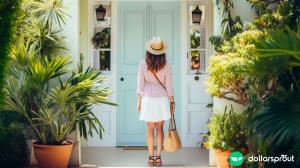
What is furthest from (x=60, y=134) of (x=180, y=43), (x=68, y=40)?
(x=180, y=43)

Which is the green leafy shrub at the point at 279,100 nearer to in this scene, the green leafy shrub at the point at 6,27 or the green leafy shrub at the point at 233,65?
the green leafy shrub at the point at 233,65

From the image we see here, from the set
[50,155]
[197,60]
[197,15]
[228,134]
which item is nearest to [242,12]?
[197,15]

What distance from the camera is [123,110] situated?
9906 mm

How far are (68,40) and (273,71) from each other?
366cm

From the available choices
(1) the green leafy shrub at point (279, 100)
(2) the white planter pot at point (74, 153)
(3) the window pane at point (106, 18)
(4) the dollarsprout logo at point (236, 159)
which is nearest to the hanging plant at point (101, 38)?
(3) the window pane at point (106, 18)

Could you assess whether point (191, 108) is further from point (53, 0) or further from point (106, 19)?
point (53, 0)

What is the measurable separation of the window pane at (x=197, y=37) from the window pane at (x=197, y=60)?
0.12 m

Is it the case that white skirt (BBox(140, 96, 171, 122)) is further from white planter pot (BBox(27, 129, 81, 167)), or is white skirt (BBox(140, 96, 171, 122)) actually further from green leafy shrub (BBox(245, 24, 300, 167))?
green leafy shrub (BBox(245, 24, 300, 167))

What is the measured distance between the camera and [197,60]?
9.86m

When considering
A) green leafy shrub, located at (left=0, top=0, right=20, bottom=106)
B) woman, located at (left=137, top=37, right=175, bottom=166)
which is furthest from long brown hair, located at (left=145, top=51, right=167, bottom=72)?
green leafy shrub, located at (left=0, top=0, right=20, bottom=106)

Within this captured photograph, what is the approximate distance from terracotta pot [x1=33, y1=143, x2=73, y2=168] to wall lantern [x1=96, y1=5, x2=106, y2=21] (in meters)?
2.93

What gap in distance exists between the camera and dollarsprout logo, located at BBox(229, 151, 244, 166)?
7.20m

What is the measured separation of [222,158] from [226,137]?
31 cm

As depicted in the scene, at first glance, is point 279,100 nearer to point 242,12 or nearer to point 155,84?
point 155,84
